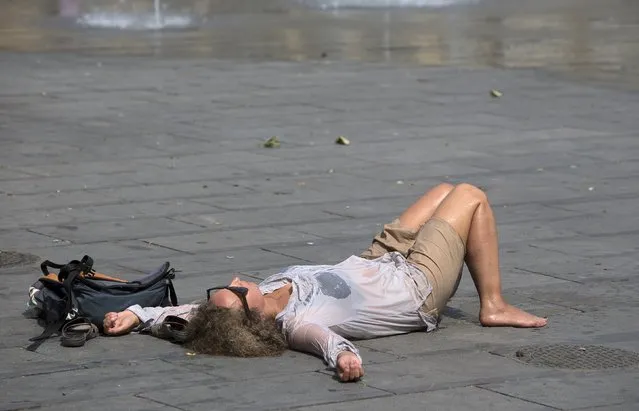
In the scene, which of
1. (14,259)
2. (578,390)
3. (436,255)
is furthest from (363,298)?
(14,259)

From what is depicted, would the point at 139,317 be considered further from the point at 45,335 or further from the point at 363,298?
the point at 363,298

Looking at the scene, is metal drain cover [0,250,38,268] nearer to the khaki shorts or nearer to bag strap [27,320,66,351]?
bag strap [27,320,66,351]

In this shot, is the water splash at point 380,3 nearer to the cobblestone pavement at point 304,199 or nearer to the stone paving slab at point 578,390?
the cobblestone pavement at point 304,199

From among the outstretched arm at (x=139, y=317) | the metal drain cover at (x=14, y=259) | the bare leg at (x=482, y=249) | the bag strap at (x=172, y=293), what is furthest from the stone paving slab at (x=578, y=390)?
the metal drain cover at (x=14, y=259)

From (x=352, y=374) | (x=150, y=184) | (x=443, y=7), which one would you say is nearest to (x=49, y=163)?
(x=150, y=184)

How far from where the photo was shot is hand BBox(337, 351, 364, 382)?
6.04m

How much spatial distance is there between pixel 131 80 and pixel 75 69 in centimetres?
114

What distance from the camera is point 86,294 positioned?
6887 millimetres

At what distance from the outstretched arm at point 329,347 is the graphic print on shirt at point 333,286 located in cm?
22

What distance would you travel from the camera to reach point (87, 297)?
6.89m

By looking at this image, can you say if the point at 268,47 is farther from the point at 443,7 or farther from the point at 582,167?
the point at 582,167

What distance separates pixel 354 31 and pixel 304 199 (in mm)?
11877

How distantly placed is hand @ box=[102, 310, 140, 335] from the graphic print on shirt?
0.90 meters

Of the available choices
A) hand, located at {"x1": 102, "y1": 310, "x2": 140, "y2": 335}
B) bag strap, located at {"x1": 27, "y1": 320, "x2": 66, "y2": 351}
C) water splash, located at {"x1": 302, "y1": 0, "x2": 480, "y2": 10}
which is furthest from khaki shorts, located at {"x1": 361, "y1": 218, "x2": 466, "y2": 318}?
water splash, located at {"x1": 302, "y1": 0, "x2": 480, "y2": 10}
